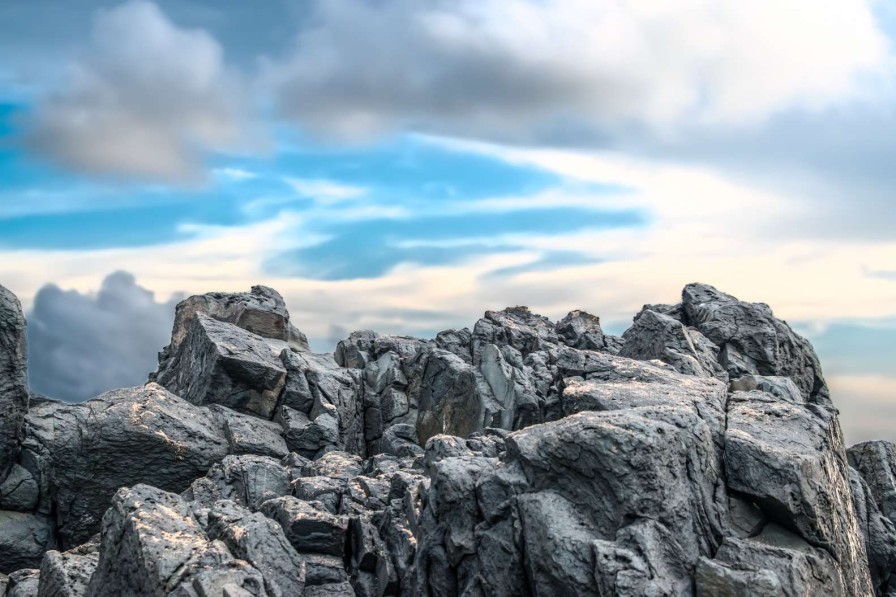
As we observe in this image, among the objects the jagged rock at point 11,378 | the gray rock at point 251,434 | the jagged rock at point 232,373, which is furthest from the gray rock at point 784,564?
the jagged rock at point 11,378

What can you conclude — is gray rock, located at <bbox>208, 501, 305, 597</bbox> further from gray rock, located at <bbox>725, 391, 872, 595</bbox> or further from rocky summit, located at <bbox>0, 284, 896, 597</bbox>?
gray rock, located at <bbox>725, 391, 872, 595</bbox>

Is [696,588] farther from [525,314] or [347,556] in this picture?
[525,314]

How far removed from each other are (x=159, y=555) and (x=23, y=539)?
20.8m

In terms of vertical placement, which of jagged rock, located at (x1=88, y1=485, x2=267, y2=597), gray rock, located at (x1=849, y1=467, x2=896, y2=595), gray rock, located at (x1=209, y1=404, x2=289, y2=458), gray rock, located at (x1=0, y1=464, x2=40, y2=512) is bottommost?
gray rock, located at (x1=849, y1=467, x2=896, y2=595)

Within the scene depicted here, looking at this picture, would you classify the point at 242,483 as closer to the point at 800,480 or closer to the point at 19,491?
the point at 19,491

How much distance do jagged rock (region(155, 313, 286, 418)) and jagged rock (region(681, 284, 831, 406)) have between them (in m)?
27.8

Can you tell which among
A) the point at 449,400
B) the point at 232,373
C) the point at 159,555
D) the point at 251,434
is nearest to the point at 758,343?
Result: the point at 449,400

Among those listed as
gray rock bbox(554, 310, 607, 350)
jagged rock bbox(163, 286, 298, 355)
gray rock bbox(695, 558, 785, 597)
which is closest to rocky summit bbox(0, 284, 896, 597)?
gray rock bbox(695, 558, 785, 597)

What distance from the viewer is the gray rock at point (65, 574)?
1092 inches

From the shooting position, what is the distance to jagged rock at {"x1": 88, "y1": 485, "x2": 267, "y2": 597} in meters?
23.7

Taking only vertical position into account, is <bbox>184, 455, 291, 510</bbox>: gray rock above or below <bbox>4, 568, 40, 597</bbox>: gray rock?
above

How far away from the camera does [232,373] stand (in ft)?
165

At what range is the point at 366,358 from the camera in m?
67.2

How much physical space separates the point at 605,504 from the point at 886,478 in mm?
29694
